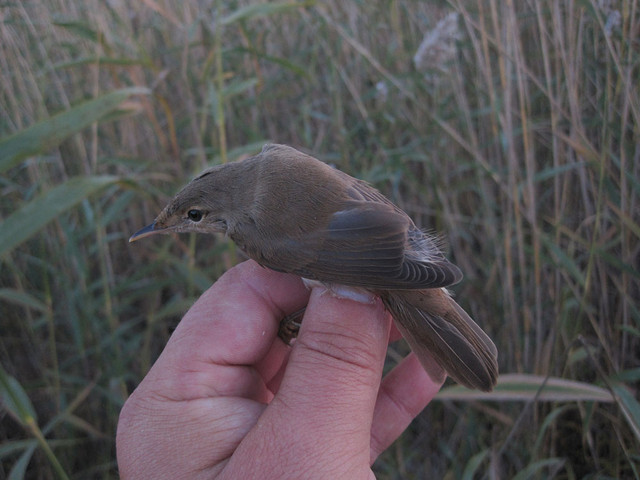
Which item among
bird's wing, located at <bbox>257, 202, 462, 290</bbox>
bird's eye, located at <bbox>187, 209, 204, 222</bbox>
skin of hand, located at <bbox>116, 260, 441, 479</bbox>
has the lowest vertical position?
skin of hand, located at <bbox>116, 260, 441, 479</bbox>

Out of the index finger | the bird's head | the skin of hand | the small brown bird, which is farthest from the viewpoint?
the bird's head

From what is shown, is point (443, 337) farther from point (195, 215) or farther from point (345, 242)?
point (195, 215)

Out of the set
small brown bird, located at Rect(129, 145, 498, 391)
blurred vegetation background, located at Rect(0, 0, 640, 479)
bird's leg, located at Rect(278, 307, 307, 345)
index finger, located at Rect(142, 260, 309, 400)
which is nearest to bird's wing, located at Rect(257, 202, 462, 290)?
small brown bird, located at Rect(129, 145, 498, 391)

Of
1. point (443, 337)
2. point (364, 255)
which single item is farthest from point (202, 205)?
point (443, 337)

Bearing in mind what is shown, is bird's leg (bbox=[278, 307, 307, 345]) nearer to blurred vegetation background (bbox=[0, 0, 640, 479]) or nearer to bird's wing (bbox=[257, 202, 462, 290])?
bird's wing (bbox=[257, 202, 462, 290])

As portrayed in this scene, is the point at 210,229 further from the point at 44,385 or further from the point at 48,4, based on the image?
the point at 48,4
